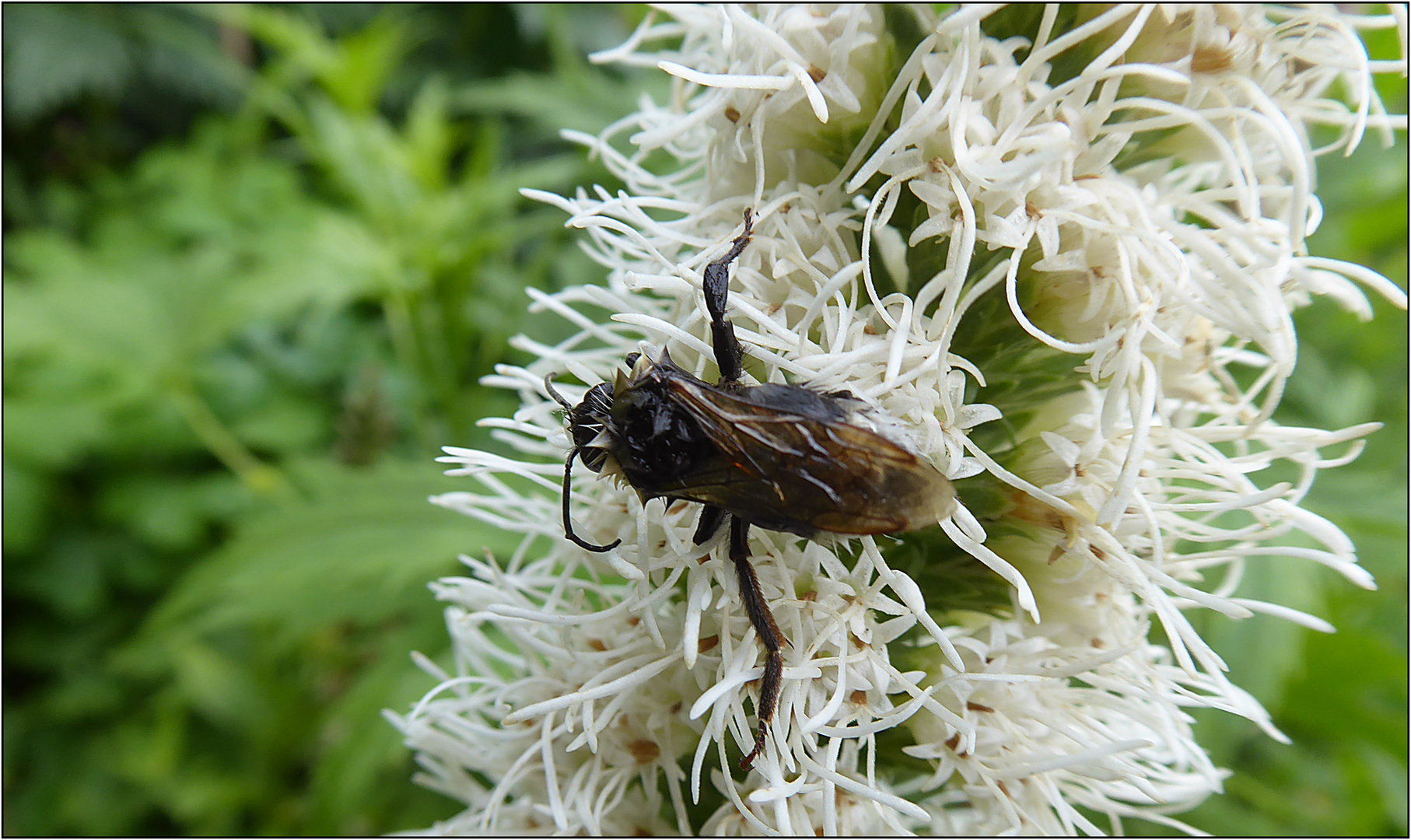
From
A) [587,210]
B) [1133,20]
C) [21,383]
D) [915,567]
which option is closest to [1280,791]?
[915,567]

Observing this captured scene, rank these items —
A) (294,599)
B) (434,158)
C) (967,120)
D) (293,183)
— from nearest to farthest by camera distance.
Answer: (967,120)
(294,599)
(434,158)
(293,183)

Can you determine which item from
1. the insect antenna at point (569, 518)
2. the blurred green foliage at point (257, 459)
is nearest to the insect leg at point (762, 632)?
the insect antenna at point (569, 518)

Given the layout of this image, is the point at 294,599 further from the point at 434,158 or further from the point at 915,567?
the point at 434,158

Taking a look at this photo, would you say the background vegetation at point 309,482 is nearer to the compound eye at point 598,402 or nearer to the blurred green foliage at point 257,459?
the blurred green foliage at point 257,459

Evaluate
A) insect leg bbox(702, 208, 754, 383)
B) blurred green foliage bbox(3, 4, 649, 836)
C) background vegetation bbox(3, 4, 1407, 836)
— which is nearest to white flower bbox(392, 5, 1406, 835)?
insect leg bbox(702, 208, 754, 383)

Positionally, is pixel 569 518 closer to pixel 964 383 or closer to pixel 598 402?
pixel 598 402

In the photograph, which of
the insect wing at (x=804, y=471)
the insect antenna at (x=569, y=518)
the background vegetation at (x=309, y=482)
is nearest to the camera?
the insect wing at (x=804, y=471)

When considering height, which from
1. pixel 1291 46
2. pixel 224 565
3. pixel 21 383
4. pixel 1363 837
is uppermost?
pixel 21 383
